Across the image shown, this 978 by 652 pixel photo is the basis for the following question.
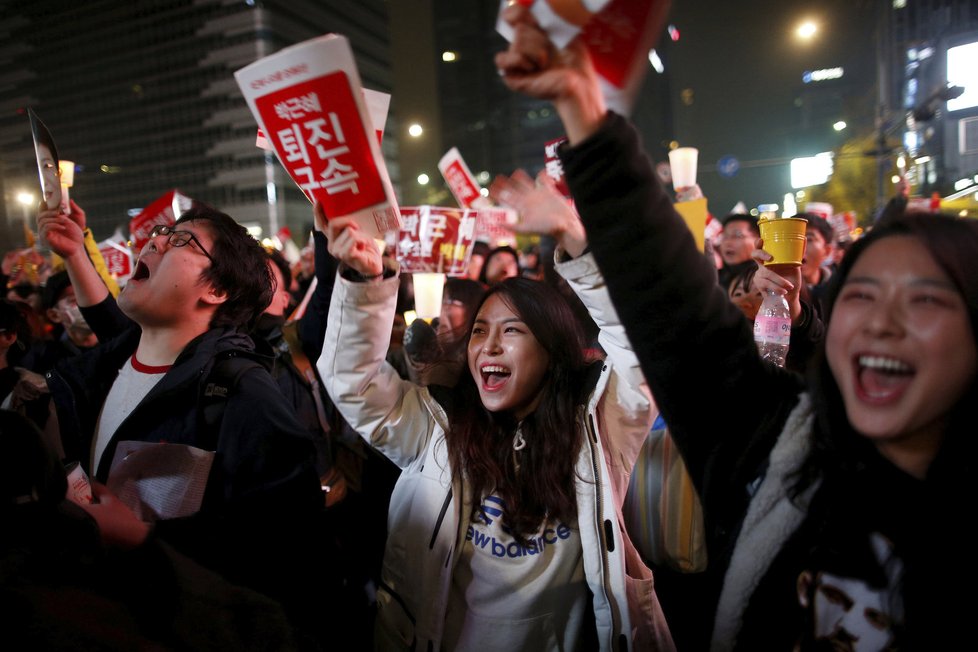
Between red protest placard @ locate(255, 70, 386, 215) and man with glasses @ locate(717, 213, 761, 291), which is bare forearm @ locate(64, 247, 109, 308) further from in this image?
man with glasses @ locate(717, 213, 761, 291)

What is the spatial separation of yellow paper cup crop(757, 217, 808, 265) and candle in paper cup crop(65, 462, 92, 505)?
103 inches

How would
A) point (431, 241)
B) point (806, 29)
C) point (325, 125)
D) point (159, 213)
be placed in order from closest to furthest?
point (325, 125) < point (159, 213) < point (431, 241) < point (806, 29)

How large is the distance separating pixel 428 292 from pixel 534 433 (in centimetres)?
273

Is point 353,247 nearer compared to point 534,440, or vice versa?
point 353,247

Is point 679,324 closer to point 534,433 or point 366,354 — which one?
point 534,433

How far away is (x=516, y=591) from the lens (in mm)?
1998

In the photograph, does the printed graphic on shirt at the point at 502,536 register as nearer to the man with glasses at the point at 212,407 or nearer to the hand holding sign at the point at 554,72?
the man with glasses at the point at 212,407

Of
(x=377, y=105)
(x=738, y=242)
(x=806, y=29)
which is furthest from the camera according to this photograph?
(x=806, y=29)

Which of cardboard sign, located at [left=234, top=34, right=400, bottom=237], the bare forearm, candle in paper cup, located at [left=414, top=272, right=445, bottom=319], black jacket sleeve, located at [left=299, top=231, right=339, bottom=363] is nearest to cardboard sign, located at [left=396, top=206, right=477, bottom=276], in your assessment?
candle in paper cup, located at [left=414, top=272, right=445, bottom=319]

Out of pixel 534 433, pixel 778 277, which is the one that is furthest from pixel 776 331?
pixel 534 433

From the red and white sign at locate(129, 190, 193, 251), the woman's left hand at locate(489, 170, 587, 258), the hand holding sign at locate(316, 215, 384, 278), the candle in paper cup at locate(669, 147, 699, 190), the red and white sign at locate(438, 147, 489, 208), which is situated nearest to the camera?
the woman's left hand at locate(489, 170, 587, 258)

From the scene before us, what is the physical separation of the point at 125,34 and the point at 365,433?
105 metres

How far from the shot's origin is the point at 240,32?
2896 inches

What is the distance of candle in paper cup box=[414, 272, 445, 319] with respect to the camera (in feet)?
15.6
